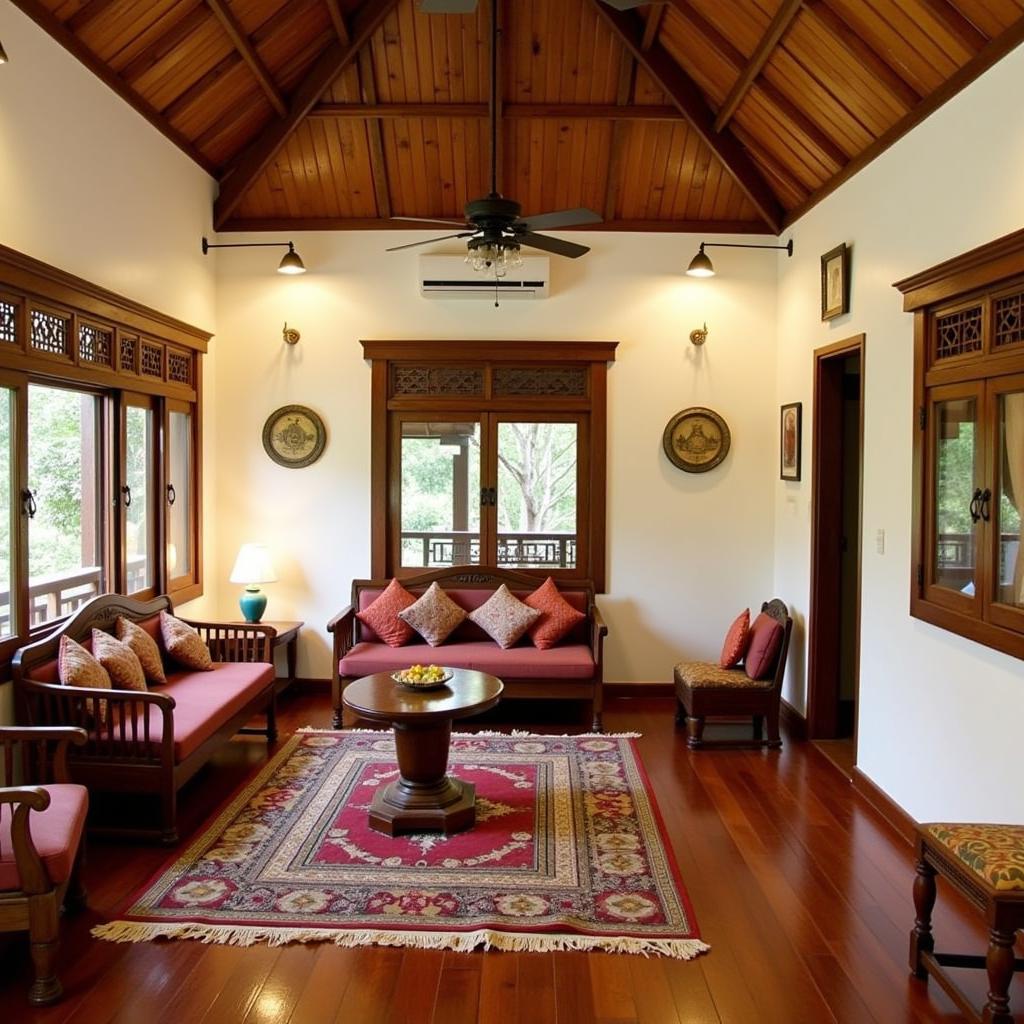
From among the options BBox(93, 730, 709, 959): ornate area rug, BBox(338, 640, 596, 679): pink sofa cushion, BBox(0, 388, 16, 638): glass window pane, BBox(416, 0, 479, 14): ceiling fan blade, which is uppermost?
BBox(416, 0, 479, 14): ceiling fan blade

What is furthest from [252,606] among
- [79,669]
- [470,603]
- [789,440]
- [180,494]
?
[789,440]

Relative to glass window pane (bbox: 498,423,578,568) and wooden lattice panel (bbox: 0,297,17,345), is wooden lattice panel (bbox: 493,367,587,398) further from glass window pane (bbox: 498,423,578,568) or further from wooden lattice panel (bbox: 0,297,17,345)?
wooden lattice panel (bbox: 0,297,17,345)

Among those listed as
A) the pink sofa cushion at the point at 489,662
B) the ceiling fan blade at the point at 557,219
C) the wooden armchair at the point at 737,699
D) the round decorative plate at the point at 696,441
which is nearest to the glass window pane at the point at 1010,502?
the ceiling fan blade at the point at 557,219

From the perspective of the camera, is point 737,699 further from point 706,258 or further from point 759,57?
point 759,57

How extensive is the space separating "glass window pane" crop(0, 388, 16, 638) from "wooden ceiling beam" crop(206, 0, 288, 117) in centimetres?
230

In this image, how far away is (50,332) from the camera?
13.0 ft

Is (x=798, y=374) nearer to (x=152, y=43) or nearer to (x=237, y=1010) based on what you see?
(x=152, y=43)

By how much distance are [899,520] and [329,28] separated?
4285 mm

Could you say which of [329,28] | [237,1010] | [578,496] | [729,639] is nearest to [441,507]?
[578,496]

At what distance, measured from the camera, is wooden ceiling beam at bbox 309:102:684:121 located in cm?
539

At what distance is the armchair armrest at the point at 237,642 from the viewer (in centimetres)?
509

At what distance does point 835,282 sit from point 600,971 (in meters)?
3.81

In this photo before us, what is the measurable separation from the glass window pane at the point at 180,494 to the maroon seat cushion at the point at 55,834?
2591mm

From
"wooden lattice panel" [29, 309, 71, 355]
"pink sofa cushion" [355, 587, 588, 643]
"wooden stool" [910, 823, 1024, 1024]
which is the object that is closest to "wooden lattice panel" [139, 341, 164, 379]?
"wooden lattice panel" [29, 309, 71, 355]
